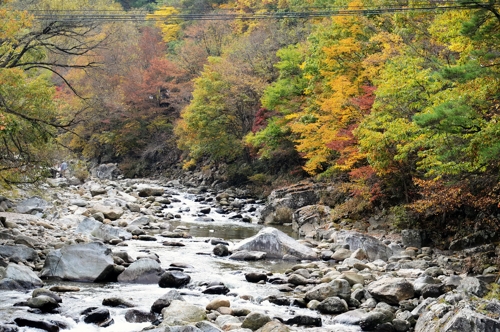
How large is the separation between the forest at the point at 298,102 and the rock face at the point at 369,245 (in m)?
1.53

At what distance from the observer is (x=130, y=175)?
A: 44750 mm

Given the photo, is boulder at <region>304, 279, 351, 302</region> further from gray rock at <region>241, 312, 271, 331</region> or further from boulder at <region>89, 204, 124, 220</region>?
boulder at <region>89, 204, 124, 220</region>

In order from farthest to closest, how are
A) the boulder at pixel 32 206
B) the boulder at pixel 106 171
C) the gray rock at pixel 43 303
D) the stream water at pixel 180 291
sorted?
the boulder at pixel 106 171, the boulder at pixel 32 206, the gray rock at pixel 43 303, the stream water at pixel 180 291

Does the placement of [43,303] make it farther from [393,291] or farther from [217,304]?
[393,291]

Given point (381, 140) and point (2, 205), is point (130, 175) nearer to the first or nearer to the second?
point (2, 205)

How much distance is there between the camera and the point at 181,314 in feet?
29.7

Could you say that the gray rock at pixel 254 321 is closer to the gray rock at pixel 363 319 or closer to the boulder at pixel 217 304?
the boulder at pixel 217 304

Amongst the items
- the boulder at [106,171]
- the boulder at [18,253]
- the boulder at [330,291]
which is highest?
the boulder at [18,253]

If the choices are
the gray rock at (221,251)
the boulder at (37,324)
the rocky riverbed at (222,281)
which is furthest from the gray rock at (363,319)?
the gray rock at (221,251)

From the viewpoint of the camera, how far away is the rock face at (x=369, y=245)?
15.3 metres

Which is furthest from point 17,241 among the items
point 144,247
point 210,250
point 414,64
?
point 414,64

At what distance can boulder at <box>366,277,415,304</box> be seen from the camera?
10469 mm

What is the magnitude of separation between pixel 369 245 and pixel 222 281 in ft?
17.7

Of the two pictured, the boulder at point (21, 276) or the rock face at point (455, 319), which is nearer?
the rock face at point (455, 319)
